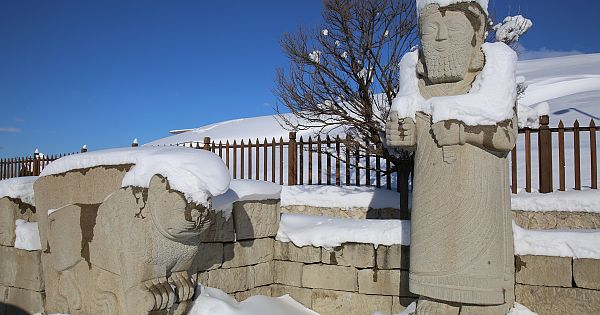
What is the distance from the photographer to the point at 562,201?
20.7ft

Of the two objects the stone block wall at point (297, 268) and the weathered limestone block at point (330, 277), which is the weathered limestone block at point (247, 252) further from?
the weathered limestone block at point (330, 277)

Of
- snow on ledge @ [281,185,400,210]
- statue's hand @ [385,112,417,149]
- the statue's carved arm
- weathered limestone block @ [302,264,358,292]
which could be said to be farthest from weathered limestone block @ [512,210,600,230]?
statue's hand @ [385,112,417,149]

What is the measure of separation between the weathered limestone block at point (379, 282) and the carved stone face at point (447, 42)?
1.91 meters

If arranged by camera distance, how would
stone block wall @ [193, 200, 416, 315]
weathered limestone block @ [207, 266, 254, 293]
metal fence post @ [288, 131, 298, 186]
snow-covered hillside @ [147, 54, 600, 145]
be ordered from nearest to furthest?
stone block wall @ [193, 200, 416, 315] < weathered limestone block @ [207, 266, 254, 293] < metal fence post @ [288, 131, 298, 186] < snow-covered hillside @ [147, 54, 600, 145]

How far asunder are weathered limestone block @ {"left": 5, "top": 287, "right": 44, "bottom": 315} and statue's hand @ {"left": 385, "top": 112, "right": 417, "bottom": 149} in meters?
3.56

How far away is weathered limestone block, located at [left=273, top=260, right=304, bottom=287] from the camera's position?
16.4 ft

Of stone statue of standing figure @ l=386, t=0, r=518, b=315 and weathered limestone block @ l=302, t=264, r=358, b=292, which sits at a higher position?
stone statue of standing figure @ l=386, t=0, r=518, b=315

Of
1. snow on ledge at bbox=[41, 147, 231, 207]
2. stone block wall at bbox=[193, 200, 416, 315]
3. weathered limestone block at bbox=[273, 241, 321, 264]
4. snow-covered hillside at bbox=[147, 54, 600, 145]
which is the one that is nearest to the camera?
snow on ledge at bbox=[41, 147, 231, 207]

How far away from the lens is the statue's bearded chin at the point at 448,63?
369cm

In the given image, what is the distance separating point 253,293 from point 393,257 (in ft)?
5.02

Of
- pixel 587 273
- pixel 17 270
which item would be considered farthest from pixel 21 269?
pixel 587 273

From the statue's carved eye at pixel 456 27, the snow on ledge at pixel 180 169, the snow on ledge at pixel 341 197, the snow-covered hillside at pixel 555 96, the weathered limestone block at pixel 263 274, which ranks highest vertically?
the snow-covered hillside at pixel 555 96

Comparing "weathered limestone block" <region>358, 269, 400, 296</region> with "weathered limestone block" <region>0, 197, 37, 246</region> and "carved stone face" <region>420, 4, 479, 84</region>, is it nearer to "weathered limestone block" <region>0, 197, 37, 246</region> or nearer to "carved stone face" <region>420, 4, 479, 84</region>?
"carved stone face" <region>420, 4, 479, 84</region>

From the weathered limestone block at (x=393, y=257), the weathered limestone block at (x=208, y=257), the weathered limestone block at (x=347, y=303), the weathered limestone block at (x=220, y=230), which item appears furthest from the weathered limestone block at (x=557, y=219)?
the weathered limestone block at (x=208, y=257)
